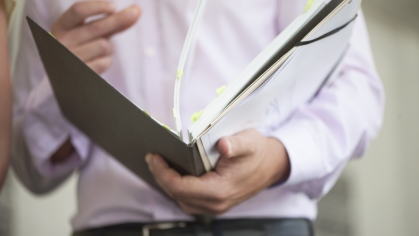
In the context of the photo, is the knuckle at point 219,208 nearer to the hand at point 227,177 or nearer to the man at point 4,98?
the hand at point 227,177

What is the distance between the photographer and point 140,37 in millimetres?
663

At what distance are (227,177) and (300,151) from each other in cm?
13

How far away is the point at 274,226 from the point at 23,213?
96cm

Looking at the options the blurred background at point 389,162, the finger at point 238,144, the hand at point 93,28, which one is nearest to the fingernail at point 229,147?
the finger at point 238,144

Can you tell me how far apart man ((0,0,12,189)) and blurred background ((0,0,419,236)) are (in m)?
1.59

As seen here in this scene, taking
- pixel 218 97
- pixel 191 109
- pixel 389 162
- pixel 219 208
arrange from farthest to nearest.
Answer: pixel 389 162 < pixel 191 109 < pixel 219 208 < pixel 218 97

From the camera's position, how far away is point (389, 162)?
192cm

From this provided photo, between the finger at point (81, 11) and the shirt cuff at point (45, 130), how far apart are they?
12 cm

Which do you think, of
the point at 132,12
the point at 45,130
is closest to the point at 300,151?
the point at 132,12

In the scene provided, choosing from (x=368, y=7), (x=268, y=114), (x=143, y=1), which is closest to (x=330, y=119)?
(x=268, y=114)

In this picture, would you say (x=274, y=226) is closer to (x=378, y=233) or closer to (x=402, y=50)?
(x=378, y=233)

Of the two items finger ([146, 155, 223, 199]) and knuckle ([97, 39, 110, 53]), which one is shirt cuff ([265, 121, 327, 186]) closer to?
finger ([146, 155, 223, 199])

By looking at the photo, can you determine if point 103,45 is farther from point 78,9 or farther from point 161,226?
point 161,226

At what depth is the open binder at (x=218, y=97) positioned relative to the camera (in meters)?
0.41
